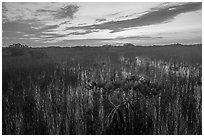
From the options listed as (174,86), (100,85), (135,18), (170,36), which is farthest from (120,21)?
(174,86)

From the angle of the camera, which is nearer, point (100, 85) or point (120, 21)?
point (100, 85)

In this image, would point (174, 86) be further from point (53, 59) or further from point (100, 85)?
point (53, 59)

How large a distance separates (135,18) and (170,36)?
1.49 feet

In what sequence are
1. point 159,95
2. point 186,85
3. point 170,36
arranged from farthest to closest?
point 186,85, point 170,36, point 159,95

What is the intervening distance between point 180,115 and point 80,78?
1.22 m

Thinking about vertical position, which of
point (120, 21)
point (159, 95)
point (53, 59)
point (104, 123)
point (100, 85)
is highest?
point (120, 21)

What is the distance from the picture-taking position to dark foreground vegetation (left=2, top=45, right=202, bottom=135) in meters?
2.05

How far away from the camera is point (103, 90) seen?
83.0 inches

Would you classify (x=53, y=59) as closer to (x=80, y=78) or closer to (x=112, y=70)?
(x=80, y=78)

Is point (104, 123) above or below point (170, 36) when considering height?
below

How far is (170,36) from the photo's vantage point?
2.50 metres

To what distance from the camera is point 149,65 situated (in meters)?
3.01

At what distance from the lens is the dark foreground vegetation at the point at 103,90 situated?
2.05 metres

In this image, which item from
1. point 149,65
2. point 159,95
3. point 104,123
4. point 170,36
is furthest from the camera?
point 149,65
